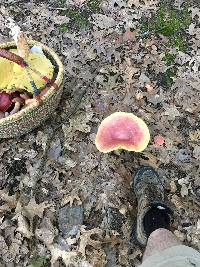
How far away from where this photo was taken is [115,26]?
5445mm

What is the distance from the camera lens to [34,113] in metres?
4.07

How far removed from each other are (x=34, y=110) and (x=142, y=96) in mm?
1373

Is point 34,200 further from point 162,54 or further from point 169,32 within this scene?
point 169,32

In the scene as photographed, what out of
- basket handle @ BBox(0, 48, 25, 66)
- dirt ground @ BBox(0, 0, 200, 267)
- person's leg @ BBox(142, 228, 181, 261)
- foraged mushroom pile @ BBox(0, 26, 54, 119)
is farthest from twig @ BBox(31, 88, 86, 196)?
person's leg @ BBox(142, 228, 181, 261)

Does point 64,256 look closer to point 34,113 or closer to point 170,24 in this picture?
point 34,113

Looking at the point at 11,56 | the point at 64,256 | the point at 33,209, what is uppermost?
the point at 11,56

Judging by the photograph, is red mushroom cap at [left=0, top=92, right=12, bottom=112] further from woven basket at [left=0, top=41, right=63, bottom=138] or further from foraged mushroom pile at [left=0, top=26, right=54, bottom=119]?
woven basket at [left=0, top=41, right=63, bottom=138]

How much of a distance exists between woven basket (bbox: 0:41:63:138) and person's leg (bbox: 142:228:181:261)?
156 centimetres

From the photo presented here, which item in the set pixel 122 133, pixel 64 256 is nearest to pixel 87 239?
pixel 64 256

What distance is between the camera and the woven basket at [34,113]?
3939 mm

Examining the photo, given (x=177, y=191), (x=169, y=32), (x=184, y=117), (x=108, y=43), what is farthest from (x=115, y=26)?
(x=177, y=191)

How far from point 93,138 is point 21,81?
0.98m

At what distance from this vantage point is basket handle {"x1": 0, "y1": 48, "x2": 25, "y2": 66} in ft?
11.9

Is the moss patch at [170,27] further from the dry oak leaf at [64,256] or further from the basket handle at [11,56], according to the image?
the dry oak leaf at [64,256]
